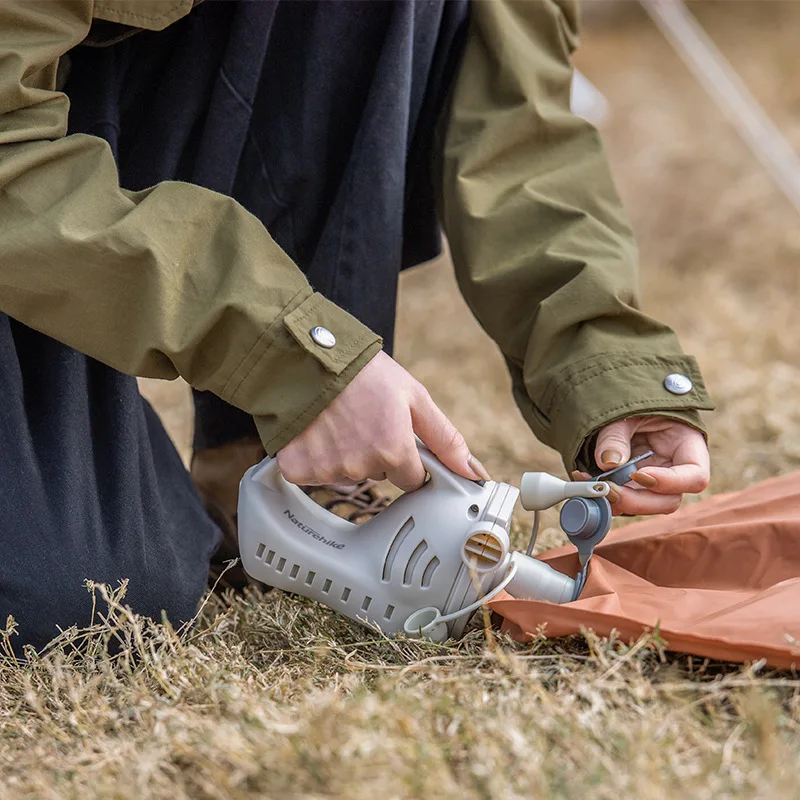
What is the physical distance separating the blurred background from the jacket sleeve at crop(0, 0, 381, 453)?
921 millimetres

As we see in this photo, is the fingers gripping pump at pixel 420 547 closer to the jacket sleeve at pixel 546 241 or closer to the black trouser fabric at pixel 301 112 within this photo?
the jacket sleeve at pixel 546 241

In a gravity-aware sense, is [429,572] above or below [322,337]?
below

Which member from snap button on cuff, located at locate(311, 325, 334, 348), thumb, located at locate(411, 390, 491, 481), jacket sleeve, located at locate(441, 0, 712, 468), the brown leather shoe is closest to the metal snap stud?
snap button on cuff, located at locate(311, 325, 334, 348)

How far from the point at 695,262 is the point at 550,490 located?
2161 mm

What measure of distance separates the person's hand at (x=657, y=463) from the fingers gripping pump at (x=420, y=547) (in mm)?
59

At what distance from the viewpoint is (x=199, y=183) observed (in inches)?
50.6

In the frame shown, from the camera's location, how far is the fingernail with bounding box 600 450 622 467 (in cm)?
114

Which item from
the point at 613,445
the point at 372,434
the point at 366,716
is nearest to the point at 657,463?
the point at 613,445

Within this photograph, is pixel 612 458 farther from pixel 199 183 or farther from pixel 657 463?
pixel 199 183

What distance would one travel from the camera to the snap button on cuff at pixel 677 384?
3.86 feet

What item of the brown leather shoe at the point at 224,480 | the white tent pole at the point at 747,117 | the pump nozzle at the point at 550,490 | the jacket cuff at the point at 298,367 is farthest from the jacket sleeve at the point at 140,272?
the white tent pole at the point at 747,117

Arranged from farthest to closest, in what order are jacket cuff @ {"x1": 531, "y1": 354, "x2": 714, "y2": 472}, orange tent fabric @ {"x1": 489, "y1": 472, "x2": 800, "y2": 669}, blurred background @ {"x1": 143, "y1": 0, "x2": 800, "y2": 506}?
blurred background @ {"x1": 143, "y1": 0, "x2": 800, "y2": 506}
jacket cuff @ {"x1": 531, "y1": 354, "x2": 714, "y2": 472}
orange tent fabric @ {"x1": 489, "y1": 472, "x2": 800, "y2": 669}

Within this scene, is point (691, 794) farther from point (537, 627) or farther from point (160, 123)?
point (160, 123)

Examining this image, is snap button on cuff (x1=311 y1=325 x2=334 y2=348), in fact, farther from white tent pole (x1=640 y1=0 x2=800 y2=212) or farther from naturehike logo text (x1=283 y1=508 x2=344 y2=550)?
white tent pole (x1=640 y1=0 x2=800 y2=212)
